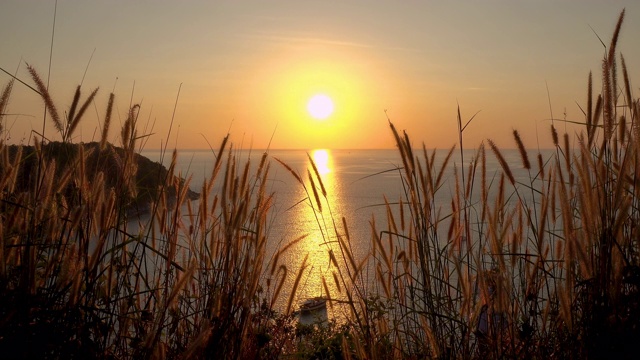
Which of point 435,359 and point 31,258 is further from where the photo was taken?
point 435,359

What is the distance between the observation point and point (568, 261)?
1815mm

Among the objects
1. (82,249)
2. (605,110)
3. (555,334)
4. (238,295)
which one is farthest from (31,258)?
(605,110)

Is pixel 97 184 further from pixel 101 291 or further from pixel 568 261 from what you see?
pixel 568 261

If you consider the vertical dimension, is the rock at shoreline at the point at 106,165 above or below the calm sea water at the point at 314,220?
above

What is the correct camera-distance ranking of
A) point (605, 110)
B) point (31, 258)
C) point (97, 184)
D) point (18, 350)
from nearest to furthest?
point (18, 350) < point (31, 258) < point (97, 184) < point (605, 110)

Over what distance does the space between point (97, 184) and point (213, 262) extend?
554 mm

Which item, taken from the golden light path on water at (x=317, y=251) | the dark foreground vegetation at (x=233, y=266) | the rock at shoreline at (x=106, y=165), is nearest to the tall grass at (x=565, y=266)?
the dark foreground vegetation at (x=233, y=266)

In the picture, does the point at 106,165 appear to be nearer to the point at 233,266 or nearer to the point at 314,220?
the point at 233,266

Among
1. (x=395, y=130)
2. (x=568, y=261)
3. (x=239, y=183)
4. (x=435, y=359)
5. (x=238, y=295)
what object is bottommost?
(x=435, y=359)

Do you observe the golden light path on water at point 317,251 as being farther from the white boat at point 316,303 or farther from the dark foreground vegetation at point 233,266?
the dark foreground vegetation at point 233,266

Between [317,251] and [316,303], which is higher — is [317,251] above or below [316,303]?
below

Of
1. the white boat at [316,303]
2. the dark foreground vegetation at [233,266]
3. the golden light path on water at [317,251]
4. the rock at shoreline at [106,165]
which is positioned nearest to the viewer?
the dark foreground vegetation at [233,266]

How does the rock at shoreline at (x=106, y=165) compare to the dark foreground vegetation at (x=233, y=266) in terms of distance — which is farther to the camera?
the rock at shoreline at (x=106, y=165)

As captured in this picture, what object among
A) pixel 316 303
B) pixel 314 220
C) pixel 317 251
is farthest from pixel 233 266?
pixel 314 220
